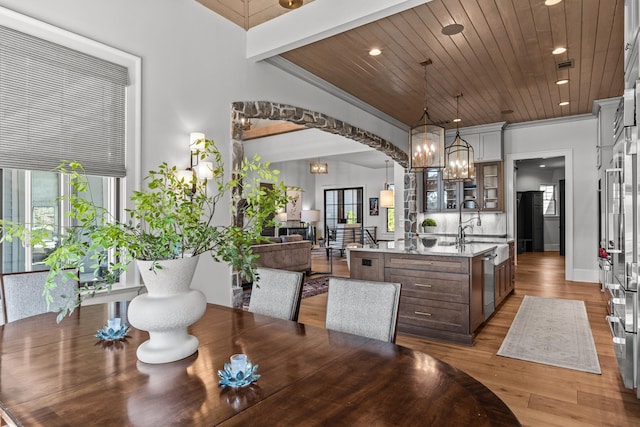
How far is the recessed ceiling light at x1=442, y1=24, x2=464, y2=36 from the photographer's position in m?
3.47

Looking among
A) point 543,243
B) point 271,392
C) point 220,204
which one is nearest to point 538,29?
point 220,204

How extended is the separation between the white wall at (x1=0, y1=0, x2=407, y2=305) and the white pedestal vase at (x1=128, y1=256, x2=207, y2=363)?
77.3 inches

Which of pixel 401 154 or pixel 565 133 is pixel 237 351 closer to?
pixel 401 154

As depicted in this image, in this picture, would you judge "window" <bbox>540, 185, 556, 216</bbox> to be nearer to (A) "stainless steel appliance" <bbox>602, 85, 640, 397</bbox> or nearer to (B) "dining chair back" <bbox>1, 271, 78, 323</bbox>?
(A) "stainless steel appliance" <bbox>602, 85, 640, 397</bbox>

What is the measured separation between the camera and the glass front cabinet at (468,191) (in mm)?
7363

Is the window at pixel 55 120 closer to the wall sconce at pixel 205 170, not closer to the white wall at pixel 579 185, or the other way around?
the wall sconce at pixel 205 170

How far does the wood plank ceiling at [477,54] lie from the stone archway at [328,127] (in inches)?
19.9

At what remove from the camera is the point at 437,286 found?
3.61 meters

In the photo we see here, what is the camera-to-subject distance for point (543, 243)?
468 inches

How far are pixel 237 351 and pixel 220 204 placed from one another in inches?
93.6

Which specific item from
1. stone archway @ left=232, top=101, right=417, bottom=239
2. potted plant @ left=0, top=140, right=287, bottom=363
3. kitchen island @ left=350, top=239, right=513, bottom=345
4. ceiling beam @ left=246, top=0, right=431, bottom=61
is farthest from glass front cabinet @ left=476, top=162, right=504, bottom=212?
potted plant @ left=0, top=140, right=287, bottom=363

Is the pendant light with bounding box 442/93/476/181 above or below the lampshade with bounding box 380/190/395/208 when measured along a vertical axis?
above

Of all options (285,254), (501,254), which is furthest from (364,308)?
(285,254)

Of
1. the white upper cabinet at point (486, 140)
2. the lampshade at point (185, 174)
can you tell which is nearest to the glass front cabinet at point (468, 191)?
the white upper cabinet at point (486, 140)
